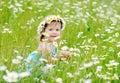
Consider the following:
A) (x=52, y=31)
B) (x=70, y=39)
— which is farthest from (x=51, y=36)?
(x=70, y=39)

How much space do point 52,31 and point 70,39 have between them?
1.61 metres

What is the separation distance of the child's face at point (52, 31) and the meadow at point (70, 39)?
0.53ft

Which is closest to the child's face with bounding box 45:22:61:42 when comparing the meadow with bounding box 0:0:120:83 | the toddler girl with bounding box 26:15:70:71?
the toddler girl with bounding box 26:15:70:71

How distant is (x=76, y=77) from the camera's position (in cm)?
299

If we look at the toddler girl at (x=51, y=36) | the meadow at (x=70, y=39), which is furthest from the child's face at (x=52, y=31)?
the meadow at (x=70, y=39)

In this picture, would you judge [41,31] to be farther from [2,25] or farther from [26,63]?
[2,25]

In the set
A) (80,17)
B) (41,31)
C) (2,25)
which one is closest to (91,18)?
(80,17)

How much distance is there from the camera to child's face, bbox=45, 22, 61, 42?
12.7 ft

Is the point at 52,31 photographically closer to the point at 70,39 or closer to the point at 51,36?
the point at 51,36

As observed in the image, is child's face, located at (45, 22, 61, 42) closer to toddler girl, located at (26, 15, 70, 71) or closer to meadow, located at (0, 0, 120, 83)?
toddler girl, located at (26, 15, 70, 71)

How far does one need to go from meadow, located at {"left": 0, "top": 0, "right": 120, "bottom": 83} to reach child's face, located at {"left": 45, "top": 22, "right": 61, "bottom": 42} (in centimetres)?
16

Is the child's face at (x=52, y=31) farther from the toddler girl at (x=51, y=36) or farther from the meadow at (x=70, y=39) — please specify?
the meadow at (x=70, y=39)

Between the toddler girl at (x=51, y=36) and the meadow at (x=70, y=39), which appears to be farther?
the toddler girl at (x=51, y=36)

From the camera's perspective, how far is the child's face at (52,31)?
3877 mm
